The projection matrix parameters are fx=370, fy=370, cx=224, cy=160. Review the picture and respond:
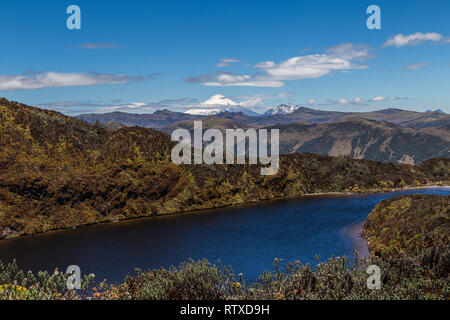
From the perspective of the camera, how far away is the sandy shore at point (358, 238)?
51969mm

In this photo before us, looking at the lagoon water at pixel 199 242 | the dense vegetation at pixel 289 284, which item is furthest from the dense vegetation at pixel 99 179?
the dense vegetation at pixel 289 284

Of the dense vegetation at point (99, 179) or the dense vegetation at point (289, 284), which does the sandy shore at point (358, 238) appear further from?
the dense vegetation at point (99, 179)

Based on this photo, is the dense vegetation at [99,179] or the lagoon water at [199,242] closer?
the lagoon water at [199,242]

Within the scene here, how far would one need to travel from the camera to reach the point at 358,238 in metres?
60.2

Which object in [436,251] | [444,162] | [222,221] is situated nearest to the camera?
[436,251]

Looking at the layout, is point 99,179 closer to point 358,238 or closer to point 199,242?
point 199,242

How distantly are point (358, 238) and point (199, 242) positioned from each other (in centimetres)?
2590

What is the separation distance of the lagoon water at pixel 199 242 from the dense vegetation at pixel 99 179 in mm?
5577
